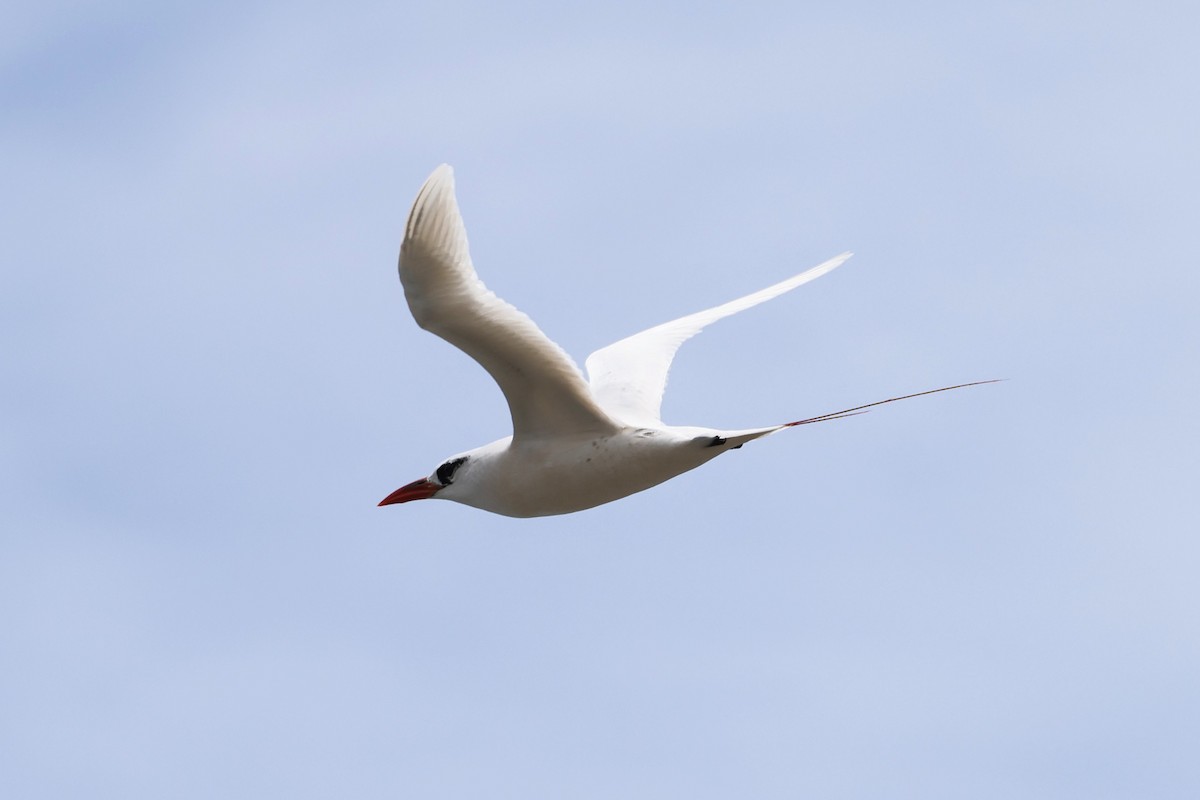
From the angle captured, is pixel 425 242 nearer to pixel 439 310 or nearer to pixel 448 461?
pixel 439 310

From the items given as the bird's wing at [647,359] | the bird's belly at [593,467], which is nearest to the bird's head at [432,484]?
the bird's belly at [593,467]

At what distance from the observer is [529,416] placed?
15.8m

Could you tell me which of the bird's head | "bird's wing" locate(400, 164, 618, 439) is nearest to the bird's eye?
the bird's head

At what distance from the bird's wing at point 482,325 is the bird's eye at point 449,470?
3.82 ft

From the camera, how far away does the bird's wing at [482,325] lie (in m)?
13.9

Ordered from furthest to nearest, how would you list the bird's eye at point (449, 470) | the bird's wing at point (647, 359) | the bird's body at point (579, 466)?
1. the bird's wing at point (647, 359)
2. the bird's eye at point (449, 470)
3. the bird's body at point (579, 466)

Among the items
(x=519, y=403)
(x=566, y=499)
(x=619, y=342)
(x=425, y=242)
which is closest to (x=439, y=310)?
(x=425, y=242)

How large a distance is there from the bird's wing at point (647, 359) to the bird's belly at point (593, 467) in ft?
4.22

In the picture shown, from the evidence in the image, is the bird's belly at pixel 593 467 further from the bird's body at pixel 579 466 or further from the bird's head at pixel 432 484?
the bird's head at pixel 432 484

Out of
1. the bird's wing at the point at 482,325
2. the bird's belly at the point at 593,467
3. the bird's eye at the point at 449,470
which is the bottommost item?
the bird's belly at the point at 593,467

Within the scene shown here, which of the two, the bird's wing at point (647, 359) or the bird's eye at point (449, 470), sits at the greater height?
the bird's wing at point (647, 359)

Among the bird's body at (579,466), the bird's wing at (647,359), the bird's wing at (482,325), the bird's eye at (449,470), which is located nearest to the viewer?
the bird's wing at (482,325)

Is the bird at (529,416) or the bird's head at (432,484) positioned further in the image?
the bird's head at (432,484)

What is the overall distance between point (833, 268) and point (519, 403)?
4.80 metres
